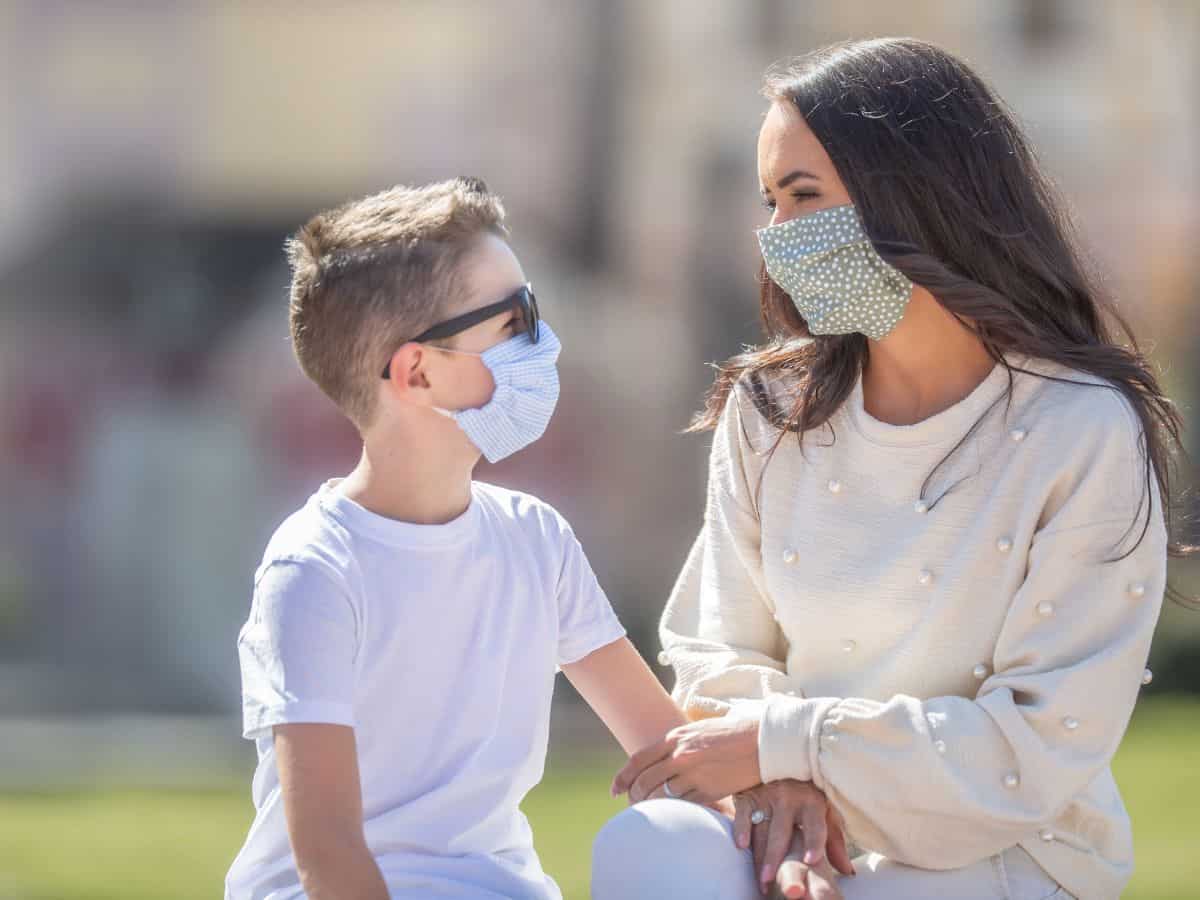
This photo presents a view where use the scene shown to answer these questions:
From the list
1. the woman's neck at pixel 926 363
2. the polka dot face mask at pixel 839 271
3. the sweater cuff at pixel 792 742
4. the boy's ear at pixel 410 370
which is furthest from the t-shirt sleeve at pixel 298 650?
the woman's neck at pixel 926 363

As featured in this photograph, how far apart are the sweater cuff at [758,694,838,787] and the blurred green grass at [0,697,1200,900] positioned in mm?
2795

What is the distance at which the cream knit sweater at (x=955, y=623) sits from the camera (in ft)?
8.79

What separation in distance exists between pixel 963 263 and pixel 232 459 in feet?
23.0

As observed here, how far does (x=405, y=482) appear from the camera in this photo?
8.78 feet

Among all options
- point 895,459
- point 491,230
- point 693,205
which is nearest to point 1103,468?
point 895,459

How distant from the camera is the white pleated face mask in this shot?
8.78 feet

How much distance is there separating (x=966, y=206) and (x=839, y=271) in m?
0.24

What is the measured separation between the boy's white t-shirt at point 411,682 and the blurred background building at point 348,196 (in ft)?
21.8

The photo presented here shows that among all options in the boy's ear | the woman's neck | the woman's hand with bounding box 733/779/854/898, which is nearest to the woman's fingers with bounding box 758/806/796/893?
the woman's hand with bounding box 733/779/854/898

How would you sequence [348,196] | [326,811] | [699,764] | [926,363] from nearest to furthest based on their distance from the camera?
[326,811] → [699,764] → [926,363] → [348,196]

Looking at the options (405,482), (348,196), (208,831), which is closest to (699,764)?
(405,482)

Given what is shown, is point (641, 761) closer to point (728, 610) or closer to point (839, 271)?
point (728, 610)

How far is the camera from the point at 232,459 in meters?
9.41

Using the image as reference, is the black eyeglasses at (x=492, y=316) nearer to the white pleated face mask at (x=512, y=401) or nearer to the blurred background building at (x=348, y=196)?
the white pleated face mask at (x=512, y=401)
